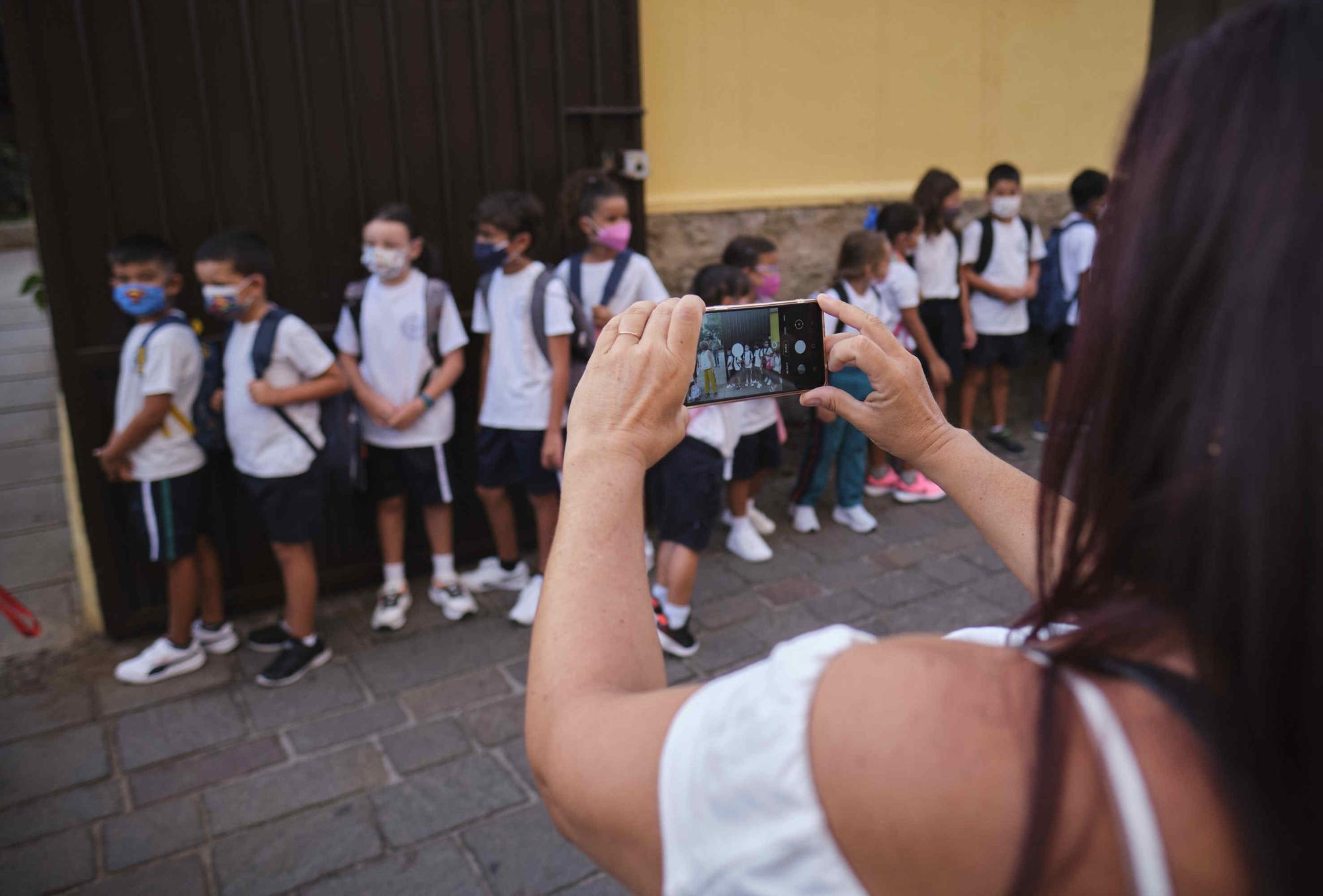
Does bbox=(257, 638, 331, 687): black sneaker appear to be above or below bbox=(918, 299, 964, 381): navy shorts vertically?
below

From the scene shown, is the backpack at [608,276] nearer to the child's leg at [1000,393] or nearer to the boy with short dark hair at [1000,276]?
the boy with short dark hair at [1000,276]

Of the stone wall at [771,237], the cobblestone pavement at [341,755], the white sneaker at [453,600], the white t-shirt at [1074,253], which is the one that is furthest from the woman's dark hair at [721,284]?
the white t-shirt at [1074,253]

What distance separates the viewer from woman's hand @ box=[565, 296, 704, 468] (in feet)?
3.61

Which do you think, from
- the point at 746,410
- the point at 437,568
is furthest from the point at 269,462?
the point at 746,410

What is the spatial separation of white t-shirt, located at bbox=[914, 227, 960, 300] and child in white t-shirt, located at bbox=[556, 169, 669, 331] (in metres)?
2.32

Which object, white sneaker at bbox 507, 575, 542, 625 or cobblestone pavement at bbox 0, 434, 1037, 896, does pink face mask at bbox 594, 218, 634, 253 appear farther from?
cobblestone pavement at bbox 0, 434, 1037, 896

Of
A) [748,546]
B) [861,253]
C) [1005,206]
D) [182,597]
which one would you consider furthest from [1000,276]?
[182,597]

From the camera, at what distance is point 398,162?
4266mm

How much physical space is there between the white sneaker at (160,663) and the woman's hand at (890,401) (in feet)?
10.8

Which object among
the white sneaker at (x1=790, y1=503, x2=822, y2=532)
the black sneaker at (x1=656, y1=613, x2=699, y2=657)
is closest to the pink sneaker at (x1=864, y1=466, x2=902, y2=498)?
the white sneaker at (x1=790, y1=503, x2=822, y2=532)

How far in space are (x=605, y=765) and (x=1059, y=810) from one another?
383 millimetres

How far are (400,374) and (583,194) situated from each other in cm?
116

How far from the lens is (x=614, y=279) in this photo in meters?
4.27

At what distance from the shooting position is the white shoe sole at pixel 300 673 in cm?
370
